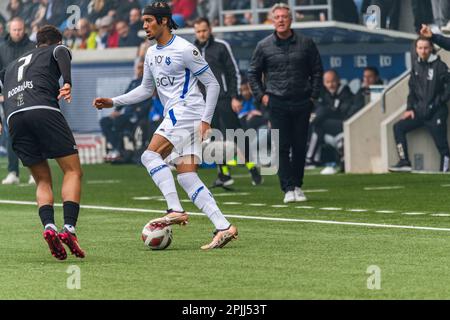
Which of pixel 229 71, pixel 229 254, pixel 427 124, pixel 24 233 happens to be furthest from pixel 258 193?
pixel 229 254

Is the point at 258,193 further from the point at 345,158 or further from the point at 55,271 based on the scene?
the point at 55,271

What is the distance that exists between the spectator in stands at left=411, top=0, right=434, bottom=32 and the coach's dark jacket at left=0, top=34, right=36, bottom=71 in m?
6.73

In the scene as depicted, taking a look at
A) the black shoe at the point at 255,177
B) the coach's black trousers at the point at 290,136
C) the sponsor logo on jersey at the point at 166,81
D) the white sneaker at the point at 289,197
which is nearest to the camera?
the sponsor logo on jersey at the point at 166,81

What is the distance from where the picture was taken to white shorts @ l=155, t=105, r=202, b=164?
1323 centimetres

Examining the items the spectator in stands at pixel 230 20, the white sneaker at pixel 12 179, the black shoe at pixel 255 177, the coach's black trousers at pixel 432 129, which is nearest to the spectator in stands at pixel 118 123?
the spectator in stands at pixel 230 20

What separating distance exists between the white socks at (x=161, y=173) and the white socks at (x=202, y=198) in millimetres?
184

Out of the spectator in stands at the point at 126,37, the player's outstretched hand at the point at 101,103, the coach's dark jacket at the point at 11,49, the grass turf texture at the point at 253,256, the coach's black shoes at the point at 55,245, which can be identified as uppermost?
the spectator in stands at the point at 126,37

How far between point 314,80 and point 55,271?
772cm

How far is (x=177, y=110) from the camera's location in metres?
13.3

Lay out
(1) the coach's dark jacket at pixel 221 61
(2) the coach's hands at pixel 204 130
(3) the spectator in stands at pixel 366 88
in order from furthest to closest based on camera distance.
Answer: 1. (3) the spectator in stands at pixel 366 88
2. (1) the coach's dark jacket at pixel 221 61
3. (2) the coach's hands at pixel 204 130

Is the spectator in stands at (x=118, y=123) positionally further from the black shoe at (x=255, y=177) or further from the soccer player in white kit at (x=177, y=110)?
the soccer player in white kit at (x=177, y=110)

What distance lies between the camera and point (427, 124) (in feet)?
77.2

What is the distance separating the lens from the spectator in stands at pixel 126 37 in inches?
1293

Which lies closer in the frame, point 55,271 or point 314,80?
point 55,271
